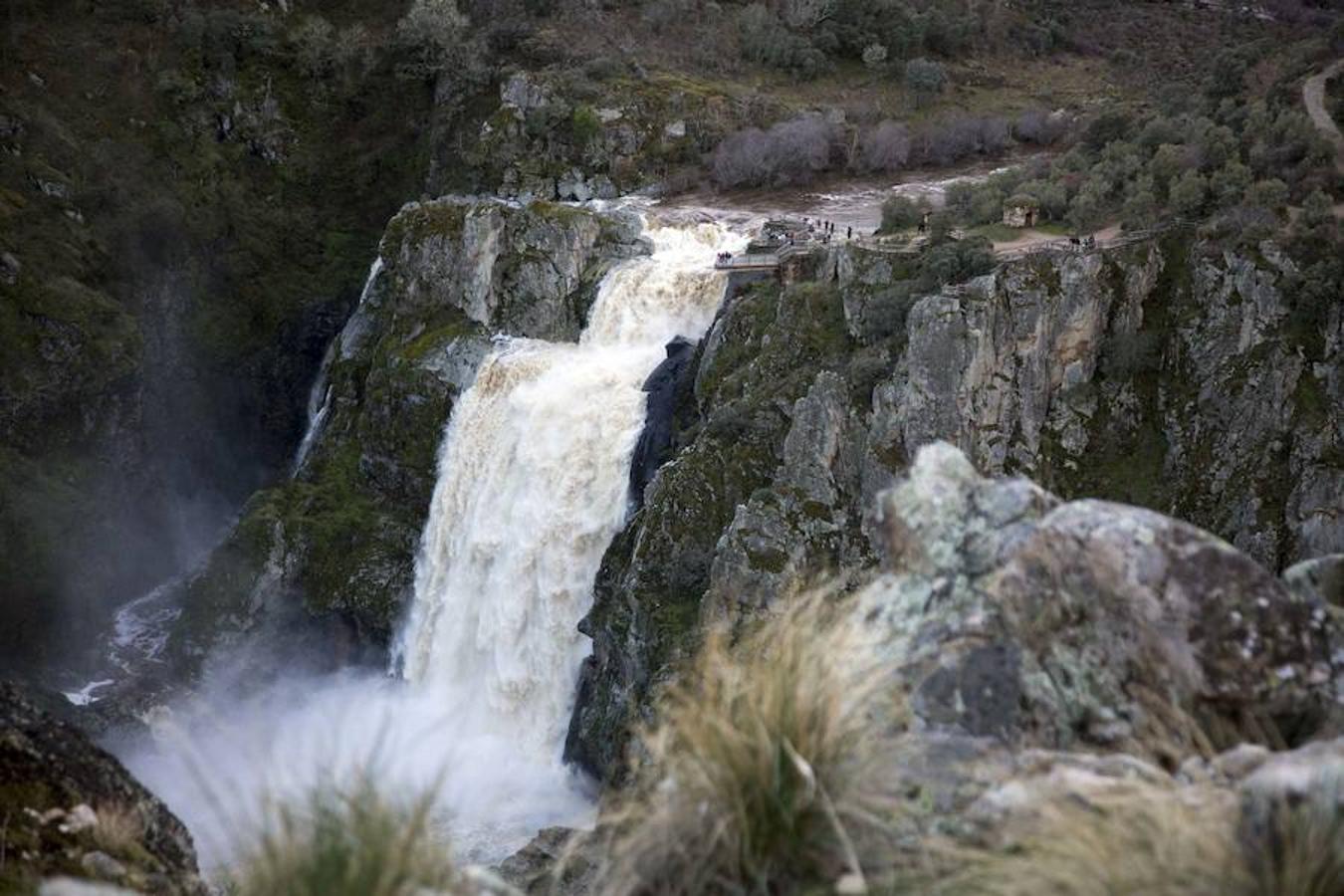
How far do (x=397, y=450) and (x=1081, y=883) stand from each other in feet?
105

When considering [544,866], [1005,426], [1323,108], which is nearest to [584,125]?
[1323,108]

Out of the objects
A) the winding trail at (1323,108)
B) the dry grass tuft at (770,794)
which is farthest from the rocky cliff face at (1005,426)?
the dry grass tuft at (770,794)

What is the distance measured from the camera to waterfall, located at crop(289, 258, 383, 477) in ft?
130

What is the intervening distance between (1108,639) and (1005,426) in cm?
1810

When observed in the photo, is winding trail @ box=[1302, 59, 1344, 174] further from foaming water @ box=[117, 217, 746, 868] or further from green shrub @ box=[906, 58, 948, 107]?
green shrub @ box=[906, 58, 948, 107]

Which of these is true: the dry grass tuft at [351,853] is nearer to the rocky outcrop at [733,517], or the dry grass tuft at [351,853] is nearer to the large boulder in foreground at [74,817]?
the large boulder in foreground at [74,817]

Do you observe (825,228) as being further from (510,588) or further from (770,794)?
(770,794)

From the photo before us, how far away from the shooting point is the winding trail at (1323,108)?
2673 centimetres

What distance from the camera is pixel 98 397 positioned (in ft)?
129

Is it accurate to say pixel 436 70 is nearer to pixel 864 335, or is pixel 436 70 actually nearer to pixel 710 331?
pixel 710 331

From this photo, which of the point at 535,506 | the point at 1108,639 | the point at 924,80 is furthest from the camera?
the point at 924,80

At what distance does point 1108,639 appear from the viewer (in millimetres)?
6766

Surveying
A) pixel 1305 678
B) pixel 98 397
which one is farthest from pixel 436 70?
pixel 1305 678

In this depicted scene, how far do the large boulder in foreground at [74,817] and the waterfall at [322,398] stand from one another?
96.0ft
